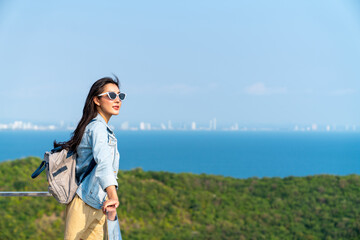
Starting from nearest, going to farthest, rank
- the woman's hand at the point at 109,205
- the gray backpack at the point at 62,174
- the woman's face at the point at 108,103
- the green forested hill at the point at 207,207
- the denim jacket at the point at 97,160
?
the woman's hand at the point at 109,205 → the denim jacket at the point at 97,160 → the gray backpack at the point at 62,174 → the woman's face at the point at 108,103 → the green forested hill at the point at 207,207

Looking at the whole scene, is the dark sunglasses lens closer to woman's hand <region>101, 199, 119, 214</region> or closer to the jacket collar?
the jacket collar

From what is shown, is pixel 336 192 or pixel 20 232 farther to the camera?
pixel 336 192

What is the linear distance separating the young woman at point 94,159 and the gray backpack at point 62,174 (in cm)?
3

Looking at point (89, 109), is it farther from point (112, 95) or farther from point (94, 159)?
point (94, 159)

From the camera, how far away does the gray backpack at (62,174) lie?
7.00ft

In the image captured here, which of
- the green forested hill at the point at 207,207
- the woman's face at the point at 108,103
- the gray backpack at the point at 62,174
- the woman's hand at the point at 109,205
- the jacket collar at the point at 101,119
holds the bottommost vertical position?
the green forested hill at the point at 207,207

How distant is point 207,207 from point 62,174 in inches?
376

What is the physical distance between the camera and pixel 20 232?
9.41 meters

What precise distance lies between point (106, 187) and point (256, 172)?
61.0m

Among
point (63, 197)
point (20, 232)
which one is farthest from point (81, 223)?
point (20, 232)

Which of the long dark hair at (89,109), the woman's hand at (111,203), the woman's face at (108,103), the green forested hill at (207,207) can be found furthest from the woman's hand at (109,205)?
the green forested hill at (207,207)

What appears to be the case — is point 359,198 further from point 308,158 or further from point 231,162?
point 308,158

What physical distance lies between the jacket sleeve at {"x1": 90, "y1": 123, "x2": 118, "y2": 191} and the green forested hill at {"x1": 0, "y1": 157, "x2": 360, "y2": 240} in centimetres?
773

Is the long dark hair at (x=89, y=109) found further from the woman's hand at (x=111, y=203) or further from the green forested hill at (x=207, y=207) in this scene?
the green forested hill at (x=207, y=207)
